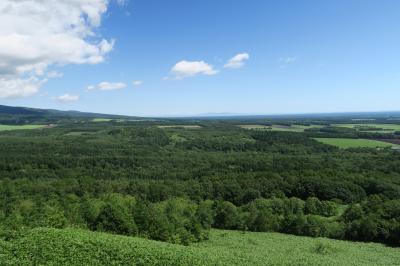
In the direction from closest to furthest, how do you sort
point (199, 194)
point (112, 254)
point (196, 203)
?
point (112, 254), point (196, 203), point (199, 194)

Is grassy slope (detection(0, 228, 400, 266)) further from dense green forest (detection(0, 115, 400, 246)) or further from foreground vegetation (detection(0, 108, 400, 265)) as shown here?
dense green forest (detection(0, 115, 400, 246))

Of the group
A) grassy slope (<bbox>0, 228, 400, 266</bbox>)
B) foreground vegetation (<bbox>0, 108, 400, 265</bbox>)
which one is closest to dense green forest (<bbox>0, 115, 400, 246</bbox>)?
foreground vegetation (<bbox>0, 108, 400, 265</bbox>)

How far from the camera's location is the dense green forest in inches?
2291

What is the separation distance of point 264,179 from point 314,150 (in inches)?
3793

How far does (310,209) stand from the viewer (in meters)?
85.3

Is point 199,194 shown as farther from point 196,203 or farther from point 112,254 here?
point 112,254

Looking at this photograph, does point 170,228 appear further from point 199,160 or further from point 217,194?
point 199,160

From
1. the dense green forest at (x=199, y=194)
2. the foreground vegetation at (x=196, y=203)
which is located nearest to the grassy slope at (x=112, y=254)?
the foreground vegetation at (x=196, y=203)

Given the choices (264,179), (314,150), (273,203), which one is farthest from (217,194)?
(314,150)

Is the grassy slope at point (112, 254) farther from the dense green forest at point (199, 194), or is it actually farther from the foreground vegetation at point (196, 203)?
the dense green forest at point (199, 194)

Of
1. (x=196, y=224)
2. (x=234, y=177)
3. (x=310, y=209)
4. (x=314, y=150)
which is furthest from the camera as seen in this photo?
(x=314, y=150)

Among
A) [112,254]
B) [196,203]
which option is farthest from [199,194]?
[112,254]

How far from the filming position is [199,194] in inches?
4252

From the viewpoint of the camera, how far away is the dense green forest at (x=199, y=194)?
191ft
